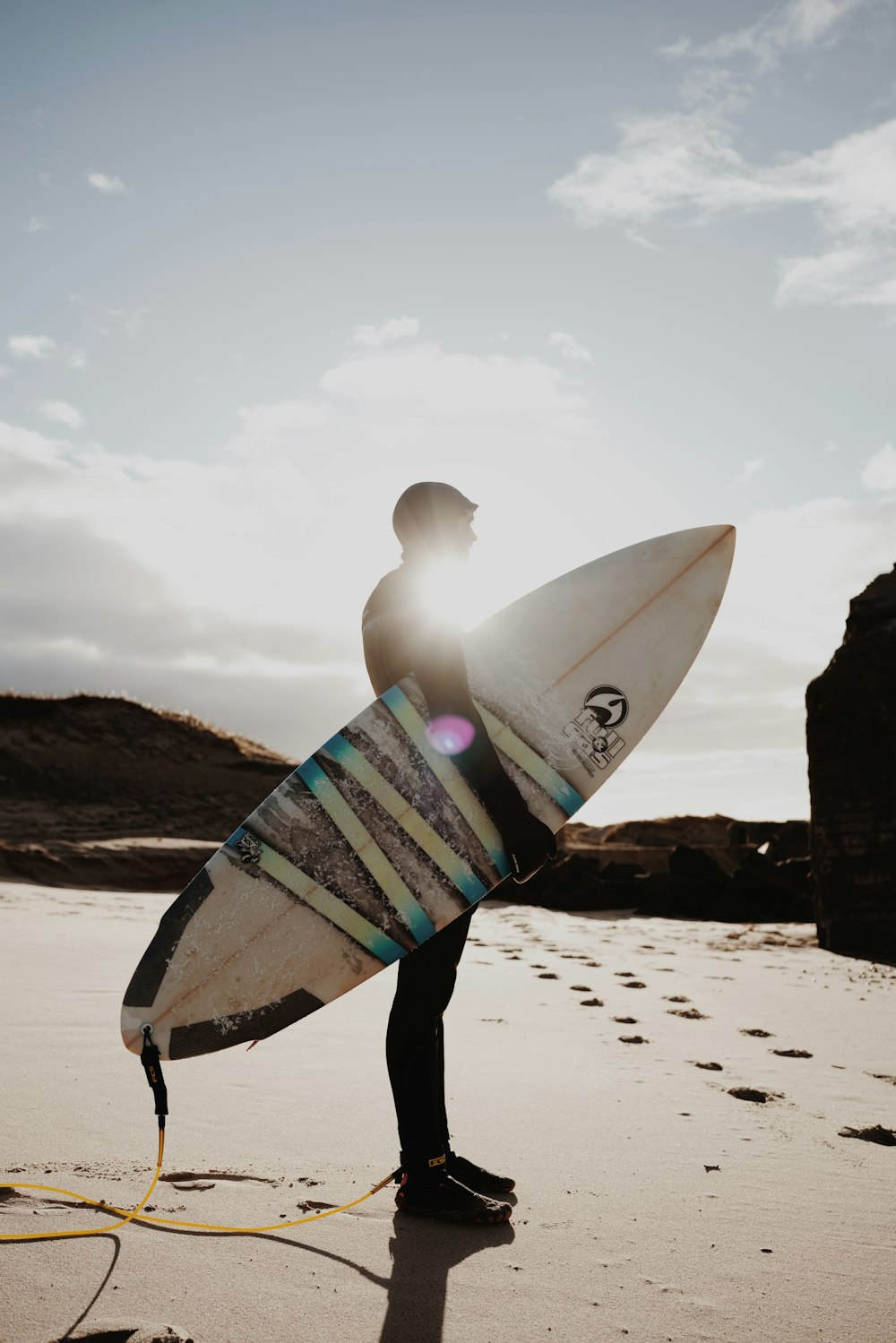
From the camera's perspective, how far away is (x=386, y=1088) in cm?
261

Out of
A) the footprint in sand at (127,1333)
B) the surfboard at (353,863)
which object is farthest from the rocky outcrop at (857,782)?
the footprint in sand at (127,1333)

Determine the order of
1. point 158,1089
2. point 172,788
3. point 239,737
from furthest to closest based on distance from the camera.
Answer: point 239,737
point 172,788
point 158,1089

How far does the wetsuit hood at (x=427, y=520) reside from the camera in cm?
227

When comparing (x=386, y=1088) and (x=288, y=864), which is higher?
(x=288, y=864)

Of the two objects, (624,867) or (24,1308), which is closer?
(24,1308)

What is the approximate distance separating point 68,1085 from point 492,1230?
1324 mm

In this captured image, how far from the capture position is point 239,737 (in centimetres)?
2103

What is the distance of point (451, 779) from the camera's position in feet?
7.65

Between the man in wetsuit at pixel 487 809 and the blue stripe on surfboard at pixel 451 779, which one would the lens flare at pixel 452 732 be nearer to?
the man in wetsuit at pixel 487 809

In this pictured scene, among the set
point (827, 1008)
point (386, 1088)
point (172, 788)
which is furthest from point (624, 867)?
point (172, 788)

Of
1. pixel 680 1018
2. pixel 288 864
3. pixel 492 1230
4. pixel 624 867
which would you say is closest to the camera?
pixel 492 1230

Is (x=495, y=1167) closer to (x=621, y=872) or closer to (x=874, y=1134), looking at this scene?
(x=874, y=1134)

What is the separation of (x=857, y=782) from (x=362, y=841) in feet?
16.1

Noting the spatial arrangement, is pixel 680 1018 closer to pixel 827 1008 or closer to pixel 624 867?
pixel 827 1008
